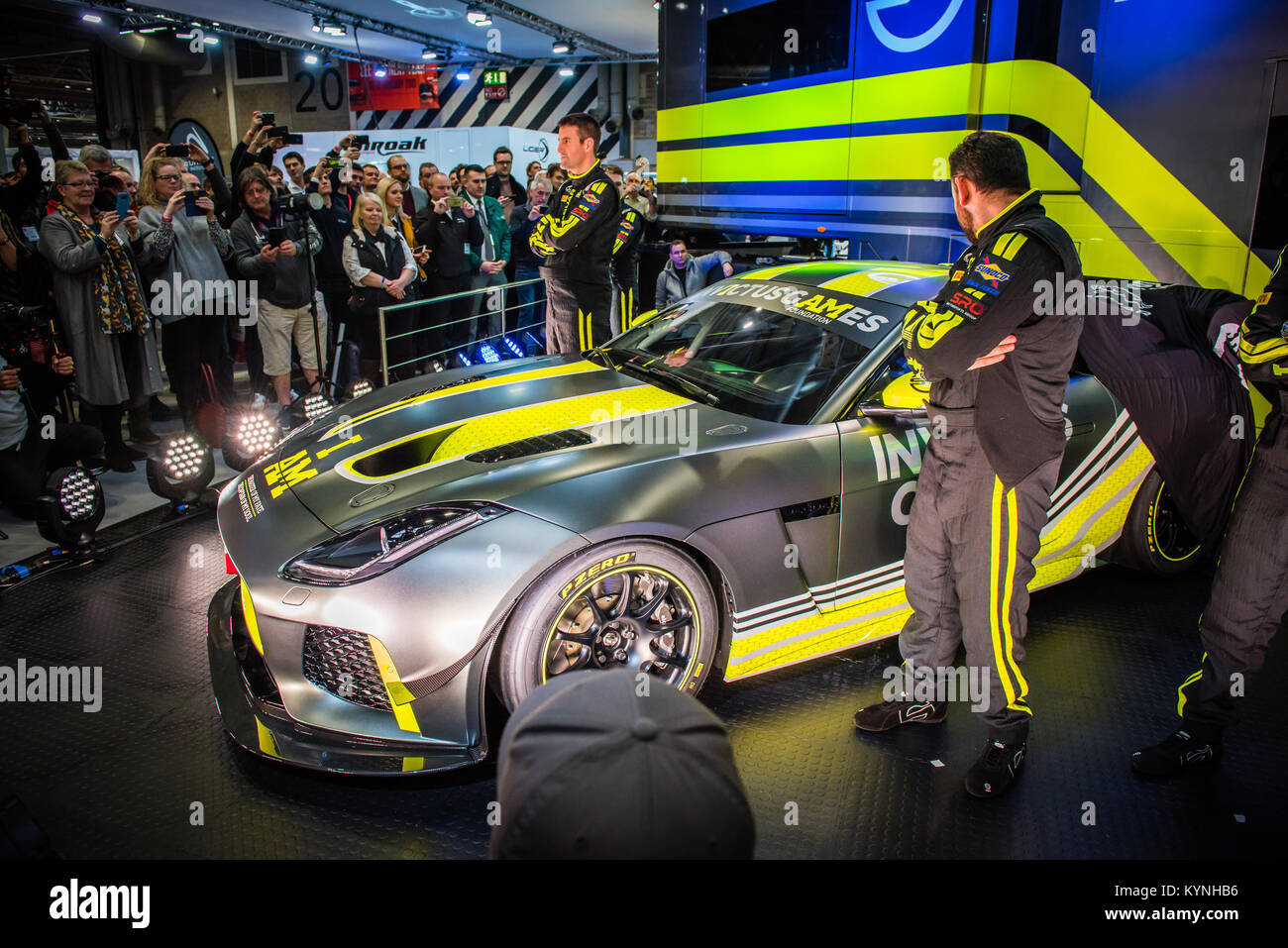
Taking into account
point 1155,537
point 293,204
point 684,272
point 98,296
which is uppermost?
point 293,204

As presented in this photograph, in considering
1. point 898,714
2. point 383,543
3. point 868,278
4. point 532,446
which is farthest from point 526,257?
point 898,714

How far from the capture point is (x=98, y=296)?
5.24 m

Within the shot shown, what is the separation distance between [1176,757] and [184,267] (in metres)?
5.97

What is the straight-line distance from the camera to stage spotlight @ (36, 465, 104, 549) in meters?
3.94

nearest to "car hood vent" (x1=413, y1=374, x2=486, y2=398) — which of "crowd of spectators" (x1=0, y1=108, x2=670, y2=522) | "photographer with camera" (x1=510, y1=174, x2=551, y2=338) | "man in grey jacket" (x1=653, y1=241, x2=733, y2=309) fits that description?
"crowd of spectators" (x1=0, y1=108, x2=670, y2=522)

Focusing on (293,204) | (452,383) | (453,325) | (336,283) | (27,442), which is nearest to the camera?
(452,383)

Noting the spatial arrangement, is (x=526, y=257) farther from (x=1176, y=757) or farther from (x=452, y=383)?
(x=1176, y=757)

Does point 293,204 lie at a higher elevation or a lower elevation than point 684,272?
higher

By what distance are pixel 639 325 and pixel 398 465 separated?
1.52 meters

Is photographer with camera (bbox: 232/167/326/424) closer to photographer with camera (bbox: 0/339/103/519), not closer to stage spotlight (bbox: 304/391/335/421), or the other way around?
stage spotlight (bbox: 304/391/335/421)

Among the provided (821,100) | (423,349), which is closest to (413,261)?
(423,349)

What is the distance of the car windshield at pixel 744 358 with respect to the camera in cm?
302

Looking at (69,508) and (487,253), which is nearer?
(69,508)

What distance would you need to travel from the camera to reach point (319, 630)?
7.89ft
